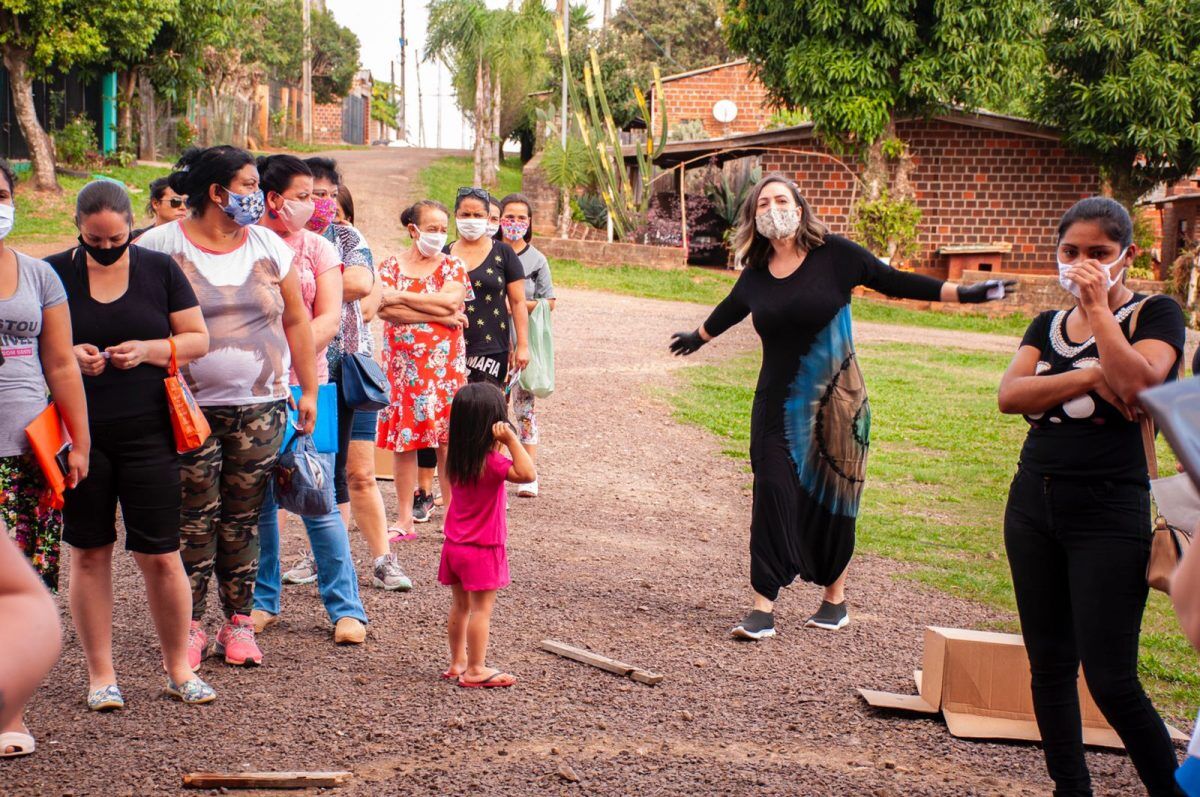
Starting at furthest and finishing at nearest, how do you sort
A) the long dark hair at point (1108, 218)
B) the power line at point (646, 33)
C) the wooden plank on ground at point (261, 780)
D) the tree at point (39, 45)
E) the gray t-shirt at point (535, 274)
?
1. the power line at point (646, 33)
2. the tree at point (39, 45)
3. the gray t-shirt at point (535, 274)
4. the wooden plank on ground at point (261, 780)
5. the long dark hair at point (1108, 218)

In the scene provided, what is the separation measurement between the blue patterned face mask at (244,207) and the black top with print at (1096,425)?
9.12ft

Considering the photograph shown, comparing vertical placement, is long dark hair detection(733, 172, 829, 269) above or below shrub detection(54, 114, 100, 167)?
below

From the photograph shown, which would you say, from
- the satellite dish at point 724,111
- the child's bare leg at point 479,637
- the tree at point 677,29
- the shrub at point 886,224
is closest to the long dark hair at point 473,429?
the child's bare leg at point 479,637

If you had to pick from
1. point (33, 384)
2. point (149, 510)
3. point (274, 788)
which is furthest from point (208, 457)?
point (274, 788)

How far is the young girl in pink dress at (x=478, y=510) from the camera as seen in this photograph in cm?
481

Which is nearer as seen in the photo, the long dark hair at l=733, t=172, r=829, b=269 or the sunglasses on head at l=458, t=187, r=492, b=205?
the long dark hair at l=733, t=172, r=829, b=269

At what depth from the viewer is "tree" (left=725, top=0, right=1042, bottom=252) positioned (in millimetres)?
24453

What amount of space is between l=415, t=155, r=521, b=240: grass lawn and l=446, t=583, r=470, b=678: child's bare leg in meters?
28.1

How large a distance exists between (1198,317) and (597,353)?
13349mm

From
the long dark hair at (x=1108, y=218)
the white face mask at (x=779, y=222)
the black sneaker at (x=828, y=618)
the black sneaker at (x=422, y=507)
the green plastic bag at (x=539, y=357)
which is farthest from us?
the green plastic bag at (x=539, y=357)

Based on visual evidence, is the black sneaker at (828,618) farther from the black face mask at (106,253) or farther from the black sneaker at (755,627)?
the black face mask at (106,253)

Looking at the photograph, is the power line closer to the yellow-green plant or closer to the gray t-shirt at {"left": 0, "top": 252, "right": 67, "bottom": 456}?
the yellow-green plant

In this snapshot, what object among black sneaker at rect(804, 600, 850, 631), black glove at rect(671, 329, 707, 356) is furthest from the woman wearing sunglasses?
black sneaker at rect(804, 600, 850, 631)

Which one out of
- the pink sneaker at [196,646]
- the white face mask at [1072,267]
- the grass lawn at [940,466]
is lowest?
the grass lawn at [940,466]
